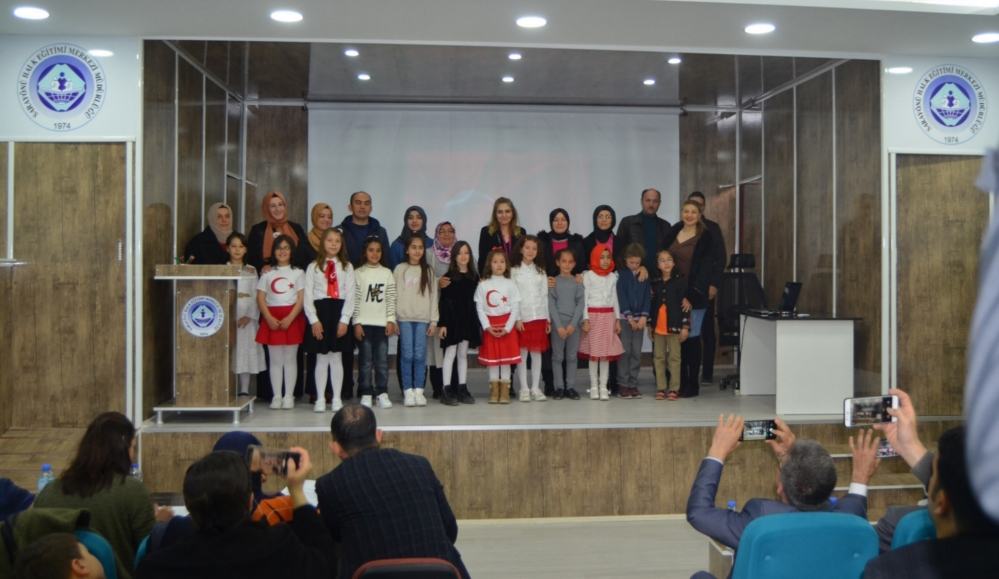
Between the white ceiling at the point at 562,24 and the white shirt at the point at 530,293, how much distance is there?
5.33ft

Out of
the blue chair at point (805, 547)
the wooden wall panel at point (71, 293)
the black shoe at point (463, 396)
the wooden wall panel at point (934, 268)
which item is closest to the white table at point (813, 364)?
the wooden wall panel at point (934, 268)

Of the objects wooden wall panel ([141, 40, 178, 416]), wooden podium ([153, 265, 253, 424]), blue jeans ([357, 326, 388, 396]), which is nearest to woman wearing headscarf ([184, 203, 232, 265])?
wooden wall panel ([141, 40, 178, 416])

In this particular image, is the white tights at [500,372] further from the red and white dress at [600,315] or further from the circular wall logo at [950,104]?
the circular wall logo at [950,104]

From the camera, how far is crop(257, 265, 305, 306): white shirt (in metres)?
5.57

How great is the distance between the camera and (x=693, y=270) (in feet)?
20.6

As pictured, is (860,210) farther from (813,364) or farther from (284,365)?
(284,365)

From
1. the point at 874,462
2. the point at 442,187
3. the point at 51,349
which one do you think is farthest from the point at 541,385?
the point at 874,462

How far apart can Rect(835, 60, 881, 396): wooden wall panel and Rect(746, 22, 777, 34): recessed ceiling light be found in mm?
1181

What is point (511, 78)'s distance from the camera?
7320 millimetres

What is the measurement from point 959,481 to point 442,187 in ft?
24.0

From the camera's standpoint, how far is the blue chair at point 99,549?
2.04 metres

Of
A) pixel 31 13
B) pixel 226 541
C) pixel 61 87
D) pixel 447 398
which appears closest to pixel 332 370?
pixel 447 398

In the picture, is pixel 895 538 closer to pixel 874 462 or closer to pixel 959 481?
pixel 874 462

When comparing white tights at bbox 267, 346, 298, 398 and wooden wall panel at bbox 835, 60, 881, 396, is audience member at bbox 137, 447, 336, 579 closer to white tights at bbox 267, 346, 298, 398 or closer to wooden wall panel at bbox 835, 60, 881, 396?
white tights at bbox 267, 346, 298, 398
